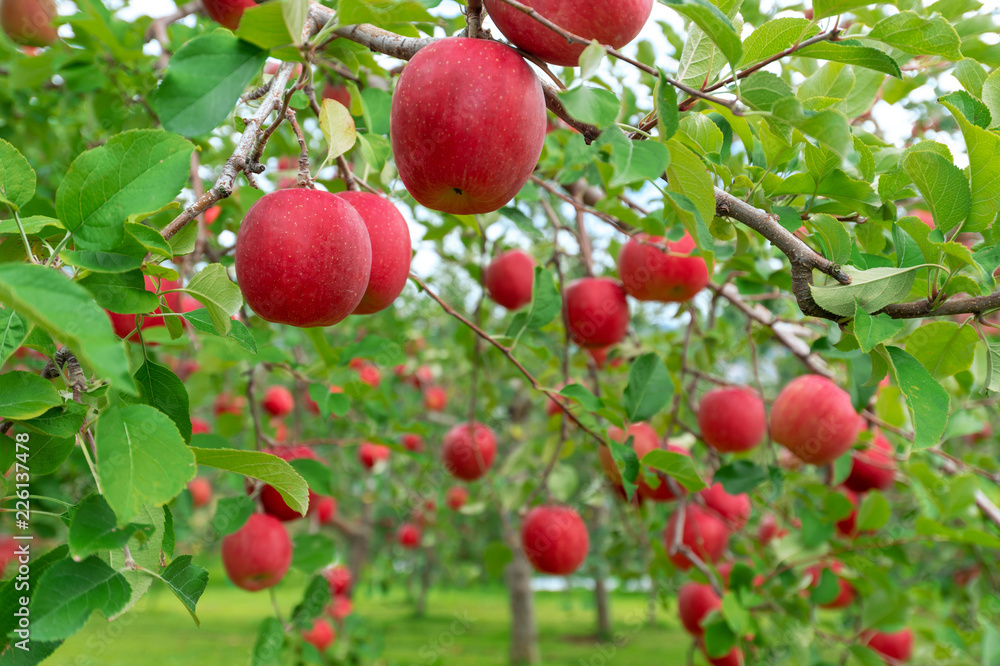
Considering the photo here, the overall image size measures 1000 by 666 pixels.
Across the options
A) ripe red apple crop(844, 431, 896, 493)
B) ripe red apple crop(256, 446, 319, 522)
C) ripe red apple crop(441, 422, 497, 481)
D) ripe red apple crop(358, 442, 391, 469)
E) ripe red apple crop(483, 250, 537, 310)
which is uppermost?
ripe red apple crop(483, 250, 537, 310)

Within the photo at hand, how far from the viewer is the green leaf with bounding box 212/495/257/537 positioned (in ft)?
4.90

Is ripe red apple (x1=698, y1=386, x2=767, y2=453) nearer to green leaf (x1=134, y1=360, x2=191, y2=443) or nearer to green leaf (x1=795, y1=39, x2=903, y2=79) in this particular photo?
green leaf (x1=795, y1=39, x2=903, y2=79)

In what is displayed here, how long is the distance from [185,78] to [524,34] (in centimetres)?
Answer: 37

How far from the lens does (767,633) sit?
7.14 ft

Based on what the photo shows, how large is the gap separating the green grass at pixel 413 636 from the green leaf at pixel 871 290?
2.89m

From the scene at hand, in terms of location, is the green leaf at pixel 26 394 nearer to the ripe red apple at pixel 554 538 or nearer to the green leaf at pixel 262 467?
the green leaf at pixel 262 467

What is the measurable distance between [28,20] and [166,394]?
2.34 meters

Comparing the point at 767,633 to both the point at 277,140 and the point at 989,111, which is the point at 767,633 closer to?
the point at 989,111

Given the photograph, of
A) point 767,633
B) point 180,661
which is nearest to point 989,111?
point 767,633

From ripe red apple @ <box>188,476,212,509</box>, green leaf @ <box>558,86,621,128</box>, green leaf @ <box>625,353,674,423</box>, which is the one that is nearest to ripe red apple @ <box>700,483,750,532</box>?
green leaf @ <box>625,353,674,423</box>

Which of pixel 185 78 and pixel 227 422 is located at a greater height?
pixel 185 78

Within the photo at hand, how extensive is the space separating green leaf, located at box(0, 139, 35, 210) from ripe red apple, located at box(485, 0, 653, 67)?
0.56 metres

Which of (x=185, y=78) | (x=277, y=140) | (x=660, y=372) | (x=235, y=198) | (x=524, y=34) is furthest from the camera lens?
(x=277, y=140)

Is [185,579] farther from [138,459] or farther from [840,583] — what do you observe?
[840,583]
